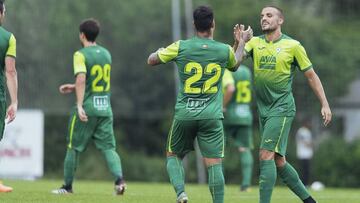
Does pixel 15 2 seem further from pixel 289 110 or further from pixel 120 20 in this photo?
pixel 289 110

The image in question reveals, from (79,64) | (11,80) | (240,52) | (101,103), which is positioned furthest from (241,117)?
(240,52)

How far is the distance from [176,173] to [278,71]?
1.76 metres

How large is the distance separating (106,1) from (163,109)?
4.27 metres

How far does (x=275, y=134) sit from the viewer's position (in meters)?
11.6

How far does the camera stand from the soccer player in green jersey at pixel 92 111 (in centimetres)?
1421

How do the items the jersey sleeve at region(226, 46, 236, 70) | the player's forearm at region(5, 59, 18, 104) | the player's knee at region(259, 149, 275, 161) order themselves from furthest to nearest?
the player's forearm at region(5, 59, 18, 104) < the player's knee at region(259, 149, 275, 161) < the jersey sleeve at region(226, 46, 236, 70)

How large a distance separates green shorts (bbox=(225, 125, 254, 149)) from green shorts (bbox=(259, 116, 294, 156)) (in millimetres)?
7149

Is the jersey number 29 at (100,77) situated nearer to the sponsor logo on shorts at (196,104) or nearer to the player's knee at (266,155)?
the sponsor logo on shorts at (196,104)

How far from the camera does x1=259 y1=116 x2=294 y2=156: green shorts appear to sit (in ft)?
37.8

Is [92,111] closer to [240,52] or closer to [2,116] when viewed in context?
[2,116]

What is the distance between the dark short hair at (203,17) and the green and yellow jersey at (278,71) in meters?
1.15

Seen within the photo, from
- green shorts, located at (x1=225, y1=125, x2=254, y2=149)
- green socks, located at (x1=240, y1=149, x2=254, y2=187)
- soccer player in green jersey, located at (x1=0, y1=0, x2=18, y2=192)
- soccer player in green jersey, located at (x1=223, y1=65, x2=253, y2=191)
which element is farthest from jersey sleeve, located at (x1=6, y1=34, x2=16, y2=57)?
green shorts, located at (x1=225, y1=125, x2=254, y2=149)

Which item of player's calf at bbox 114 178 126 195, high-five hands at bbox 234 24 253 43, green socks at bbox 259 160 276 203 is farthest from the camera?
player's calf at bbox 114 178 126 195

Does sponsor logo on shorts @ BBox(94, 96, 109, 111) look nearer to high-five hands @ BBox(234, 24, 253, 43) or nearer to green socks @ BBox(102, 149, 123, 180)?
green socks @ BBox(102, 149, 123, 180)
